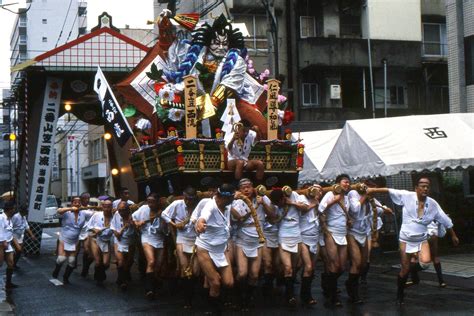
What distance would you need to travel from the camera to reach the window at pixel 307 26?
32.1 metres

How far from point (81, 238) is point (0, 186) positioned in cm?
8682

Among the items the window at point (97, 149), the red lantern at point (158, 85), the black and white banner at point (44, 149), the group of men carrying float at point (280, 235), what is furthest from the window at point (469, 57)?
the window at point (97, 149)

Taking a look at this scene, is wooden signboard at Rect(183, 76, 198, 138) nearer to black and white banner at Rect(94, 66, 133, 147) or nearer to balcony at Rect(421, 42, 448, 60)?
black and white banner at Rect(94, 66, 133, 147)

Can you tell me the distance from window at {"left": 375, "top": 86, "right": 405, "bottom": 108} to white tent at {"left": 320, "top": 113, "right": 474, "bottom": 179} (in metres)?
14.1

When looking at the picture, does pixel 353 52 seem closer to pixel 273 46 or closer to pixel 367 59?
pixel 367 59

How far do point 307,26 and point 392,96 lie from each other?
5.05m

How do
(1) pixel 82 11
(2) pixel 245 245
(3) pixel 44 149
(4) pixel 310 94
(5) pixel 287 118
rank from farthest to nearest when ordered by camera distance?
(1) pixel 82 11, (4) pixel 310 94, (3) pixel 44 149, (5) pixel 287 118, (2) pixel 245 245

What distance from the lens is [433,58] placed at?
33.0 meters

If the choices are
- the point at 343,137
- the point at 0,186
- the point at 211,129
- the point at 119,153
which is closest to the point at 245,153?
the point at 211,129

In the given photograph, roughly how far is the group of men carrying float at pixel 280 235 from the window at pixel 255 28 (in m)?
20.1

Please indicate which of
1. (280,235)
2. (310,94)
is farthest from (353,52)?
(280,235)

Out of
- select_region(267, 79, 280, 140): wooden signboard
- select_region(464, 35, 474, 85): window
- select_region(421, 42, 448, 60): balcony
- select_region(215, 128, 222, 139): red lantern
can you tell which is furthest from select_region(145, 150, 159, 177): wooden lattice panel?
select_region(421, 42, 448, 60): balcony

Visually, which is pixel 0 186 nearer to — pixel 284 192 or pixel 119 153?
pixel 119 153

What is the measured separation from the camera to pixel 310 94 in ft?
105
